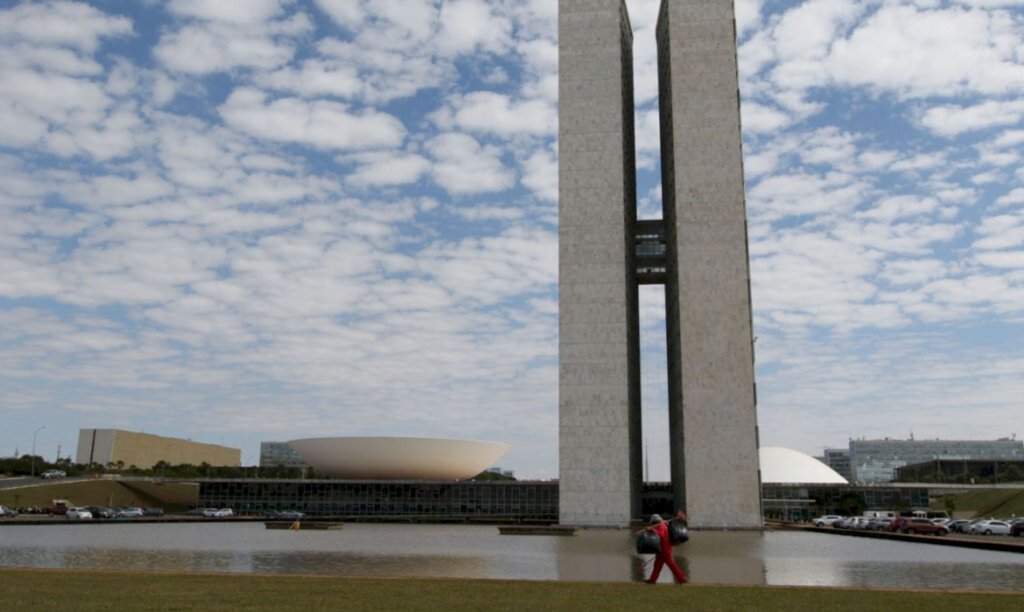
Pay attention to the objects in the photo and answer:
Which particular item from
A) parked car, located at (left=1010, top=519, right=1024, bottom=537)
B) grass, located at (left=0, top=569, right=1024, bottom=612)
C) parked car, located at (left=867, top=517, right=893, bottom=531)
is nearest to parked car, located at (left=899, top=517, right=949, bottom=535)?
parked car, located at (left=1010, top=519, right=1024, bottom=537)

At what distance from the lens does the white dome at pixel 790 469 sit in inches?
3057

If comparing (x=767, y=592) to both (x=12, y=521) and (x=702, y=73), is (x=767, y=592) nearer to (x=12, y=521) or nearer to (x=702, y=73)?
(x=12, y=521)

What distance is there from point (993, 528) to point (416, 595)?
3586 cm

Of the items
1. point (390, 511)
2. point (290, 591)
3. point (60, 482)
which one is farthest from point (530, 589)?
point (60, 482)

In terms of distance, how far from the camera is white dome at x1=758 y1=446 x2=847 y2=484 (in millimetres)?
77644

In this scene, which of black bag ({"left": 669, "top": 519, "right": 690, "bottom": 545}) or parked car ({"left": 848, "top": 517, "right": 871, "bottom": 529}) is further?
parked car ({"left": 848, "top": 517, "right": 871, "bottom": 529})

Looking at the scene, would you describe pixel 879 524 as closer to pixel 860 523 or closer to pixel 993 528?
pixel 860 523

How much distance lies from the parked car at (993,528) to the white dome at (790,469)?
34118mm

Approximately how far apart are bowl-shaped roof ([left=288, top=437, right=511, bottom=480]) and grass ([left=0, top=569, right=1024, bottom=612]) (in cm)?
5909

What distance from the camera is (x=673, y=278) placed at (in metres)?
61.0

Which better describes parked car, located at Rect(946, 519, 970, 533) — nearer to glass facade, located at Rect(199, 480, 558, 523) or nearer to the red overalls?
the red overalls

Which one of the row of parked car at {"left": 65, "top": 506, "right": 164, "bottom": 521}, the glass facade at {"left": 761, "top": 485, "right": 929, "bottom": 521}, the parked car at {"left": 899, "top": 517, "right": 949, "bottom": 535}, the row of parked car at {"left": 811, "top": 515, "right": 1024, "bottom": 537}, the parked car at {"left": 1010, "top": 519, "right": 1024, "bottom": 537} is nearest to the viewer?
the parked car at {"left": 1010, "top": 519, "right": 1024, "bottom": 537}

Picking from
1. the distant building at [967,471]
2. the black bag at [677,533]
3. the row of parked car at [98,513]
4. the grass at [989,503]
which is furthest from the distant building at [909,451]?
the black bag at [677,533]

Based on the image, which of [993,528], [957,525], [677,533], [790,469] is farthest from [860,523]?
[677,533]
